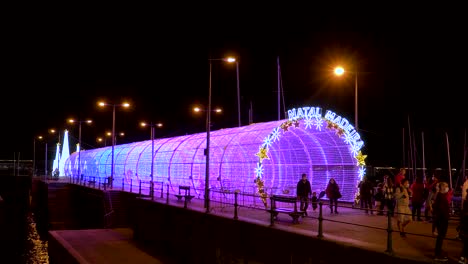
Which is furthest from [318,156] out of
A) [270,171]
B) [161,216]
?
[161,216]

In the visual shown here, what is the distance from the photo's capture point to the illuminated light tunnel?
2538cm

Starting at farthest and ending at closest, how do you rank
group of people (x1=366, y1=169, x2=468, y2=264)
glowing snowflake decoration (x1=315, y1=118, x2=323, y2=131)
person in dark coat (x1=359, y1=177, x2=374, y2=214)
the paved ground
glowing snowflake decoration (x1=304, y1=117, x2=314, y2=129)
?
glowing snowflake decoration (x1=315, y1=118, x2=323, y2=131) < glowing snowflake decoration (x1=304, y1=117, x2=314, y2=129) < person in dark coat (x1=359, y1=177, x2=374, y2=214) < the paved ground < group of people (x1=366, y1=169, x2=468, y2=264)

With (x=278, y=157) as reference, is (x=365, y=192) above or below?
below

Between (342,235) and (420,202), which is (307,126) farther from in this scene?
(342,235)

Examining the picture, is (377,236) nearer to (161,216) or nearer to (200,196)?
(161,216)

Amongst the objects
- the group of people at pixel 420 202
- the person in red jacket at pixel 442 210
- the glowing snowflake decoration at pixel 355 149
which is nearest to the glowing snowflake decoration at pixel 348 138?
the glowing snowflake decoration at pixel 355 149

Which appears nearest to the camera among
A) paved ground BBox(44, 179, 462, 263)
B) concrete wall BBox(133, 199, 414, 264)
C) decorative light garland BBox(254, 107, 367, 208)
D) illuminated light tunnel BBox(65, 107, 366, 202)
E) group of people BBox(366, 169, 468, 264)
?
group of people BBox(366, 169, 468, 264)

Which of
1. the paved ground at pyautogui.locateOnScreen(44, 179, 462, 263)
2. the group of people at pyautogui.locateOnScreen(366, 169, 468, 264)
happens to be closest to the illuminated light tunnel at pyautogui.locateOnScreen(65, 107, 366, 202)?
the paved ground at pyautogui.locateOnScreen(44, 179, 462, 263)

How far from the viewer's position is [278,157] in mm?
34000

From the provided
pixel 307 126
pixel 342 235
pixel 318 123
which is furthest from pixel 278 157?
pixel 342 235

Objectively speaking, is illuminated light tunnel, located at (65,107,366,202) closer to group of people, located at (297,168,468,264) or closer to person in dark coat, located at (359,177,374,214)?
person in dark coat, located at (359,177,374,214)

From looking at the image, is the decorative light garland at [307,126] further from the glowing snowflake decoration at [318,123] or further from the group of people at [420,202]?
the group of people at [420,202]

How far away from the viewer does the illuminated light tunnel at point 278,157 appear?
25.4 m

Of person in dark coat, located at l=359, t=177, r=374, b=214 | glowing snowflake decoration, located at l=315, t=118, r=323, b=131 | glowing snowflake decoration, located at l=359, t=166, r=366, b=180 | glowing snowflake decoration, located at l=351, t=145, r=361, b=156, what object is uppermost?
glowing snowflake decoration, located at l=315, t=118, r=323, b=131
